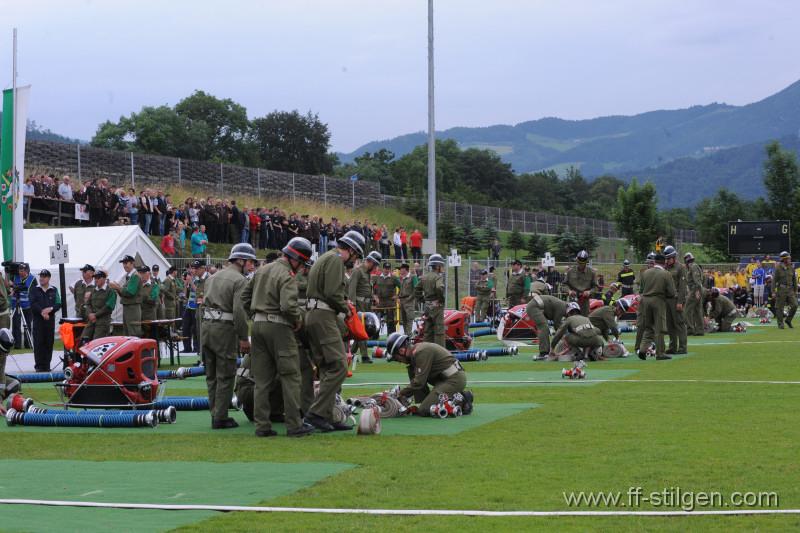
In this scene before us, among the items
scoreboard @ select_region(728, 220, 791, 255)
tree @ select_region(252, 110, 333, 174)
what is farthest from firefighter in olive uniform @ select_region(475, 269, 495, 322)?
tree @ select_region(252, 110, 333, 174)

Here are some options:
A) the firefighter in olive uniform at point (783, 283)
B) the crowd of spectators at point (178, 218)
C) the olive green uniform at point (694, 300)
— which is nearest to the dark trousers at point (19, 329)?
the crowd of spectators at point (178, 218)

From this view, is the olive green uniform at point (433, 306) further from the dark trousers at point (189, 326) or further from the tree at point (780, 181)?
the tree at point (780, 181)

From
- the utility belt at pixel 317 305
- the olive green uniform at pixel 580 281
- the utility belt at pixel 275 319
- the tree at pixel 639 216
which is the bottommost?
the utility belt at pixel 275 319

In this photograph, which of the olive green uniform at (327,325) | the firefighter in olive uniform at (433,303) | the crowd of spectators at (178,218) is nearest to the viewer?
the olive green uniform at (327,325)

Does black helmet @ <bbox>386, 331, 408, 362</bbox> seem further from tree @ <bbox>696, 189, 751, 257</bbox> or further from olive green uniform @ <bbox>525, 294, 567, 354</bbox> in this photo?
tree @ <bbox>696, 189, 751, 257</bbox>

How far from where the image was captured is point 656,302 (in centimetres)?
2344

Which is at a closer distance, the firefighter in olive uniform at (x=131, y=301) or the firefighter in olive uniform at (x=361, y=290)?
the firefighter in olive uniform at (x=131, y=301)

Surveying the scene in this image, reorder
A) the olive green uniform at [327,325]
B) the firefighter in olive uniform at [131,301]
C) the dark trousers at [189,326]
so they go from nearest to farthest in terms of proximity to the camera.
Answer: the olive green uniform at [327,325], the firefighter in olive uniform at [131,301], the dark trousers at [189,326]

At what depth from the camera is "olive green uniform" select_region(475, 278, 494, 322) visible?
41.0 m

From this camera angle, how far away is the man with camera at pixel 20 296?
25141mm

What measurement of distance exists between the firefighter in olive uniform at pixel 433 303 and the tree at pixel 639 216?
164 ft

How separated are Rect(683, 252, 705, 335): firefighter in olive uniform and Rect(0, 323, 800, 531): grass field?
13.2 m

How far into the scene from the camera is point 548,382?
19422 mm

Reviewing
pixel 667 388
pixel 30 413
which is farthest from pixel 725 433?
pixel 30 413
